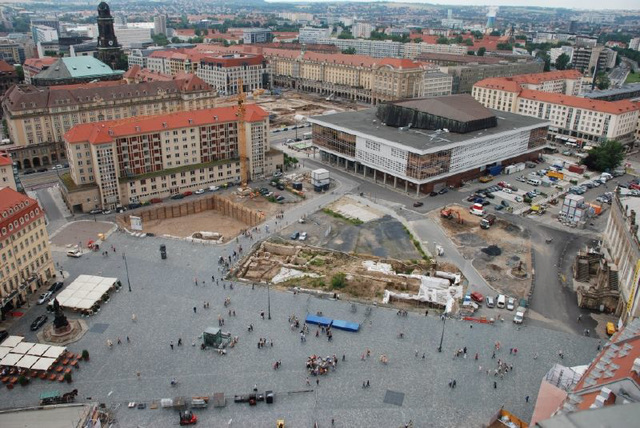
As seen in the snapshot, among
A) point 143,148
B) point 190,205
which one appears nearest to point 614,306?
point 190,205

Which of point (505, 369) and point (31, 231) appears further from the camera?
point (31, 231)

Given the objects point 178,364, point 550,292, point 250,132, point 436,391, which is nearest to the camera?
point 436,391

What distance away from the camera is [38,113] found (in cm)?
13125

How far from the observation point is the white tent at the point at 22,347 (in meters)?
58.7

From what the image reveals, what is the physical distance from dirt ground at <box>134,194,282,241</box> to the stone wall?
93 cm

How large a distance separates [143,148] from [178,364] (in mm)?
61036

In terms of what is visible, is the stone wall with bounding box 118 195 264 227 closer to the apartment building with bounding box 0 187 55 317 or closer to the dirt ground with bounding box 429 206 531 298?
the apartment building with bounding box 0 187 55 317

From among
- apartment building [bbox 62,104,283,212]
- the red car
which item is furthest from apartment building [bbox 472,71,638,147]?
the red car

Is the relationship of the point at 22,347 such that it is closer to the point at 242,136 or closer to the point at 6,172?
the point at 6,172

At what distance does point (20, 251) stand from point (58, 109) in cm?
7633

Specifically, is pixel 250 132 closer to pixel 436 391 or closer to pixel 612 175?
pixel 436 391

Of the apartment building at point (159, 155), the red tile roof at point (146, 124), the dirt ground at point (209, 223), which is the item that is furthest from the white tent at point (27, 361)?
the red tile roof at point (146, 124)

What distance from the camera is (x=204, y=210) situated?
4427 inches

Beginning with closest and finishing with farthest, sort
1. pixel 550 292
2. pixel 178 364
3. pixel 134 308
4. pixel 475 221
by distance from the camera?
pixel 178 364 < pixel 134 308 < pixel 550 292 < pixel 475 221
